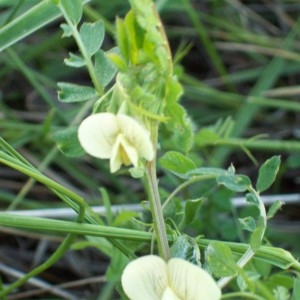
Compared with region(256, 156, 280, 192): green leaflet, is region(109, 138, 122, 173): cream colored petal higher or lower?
higher

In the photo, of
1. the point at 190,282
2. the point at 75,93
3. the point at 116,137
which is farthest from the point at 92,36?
the point at 190,282

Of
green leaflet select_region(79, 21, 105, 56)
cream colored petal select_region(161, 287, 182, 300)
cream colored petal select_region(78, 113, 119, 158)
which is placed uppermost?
green leaflet select_region(79, 21, 105, 56)

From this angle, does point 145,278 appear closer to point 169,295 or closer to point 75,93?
point 169,295

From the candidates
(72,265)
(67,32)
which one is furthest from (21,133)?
(67,32)

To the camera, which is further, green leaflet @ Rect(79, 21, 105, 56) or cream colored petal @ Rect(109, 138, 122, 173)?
green leaflet @ Rect(79, 21, 105, 56)

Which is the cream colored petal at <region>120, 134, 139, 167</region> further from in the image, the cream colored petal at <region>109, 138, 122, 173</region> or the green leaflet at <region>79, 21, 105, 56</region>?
the green leaflet at <region>79, 21, 105, 56</region>

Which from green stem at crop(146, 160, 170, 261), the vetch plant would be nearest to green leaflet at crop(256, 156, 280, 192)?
the vetch plant

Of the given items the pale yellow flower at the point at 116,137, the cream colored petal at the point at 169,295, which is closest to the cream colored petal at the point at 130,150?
the pale yellow flower at the point at 116,137

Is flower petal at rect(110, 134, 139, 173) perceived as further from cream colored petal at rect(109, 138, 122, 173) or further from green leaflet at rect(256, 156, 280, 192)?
green leaflet at rect(256, 156, 280, 192)
